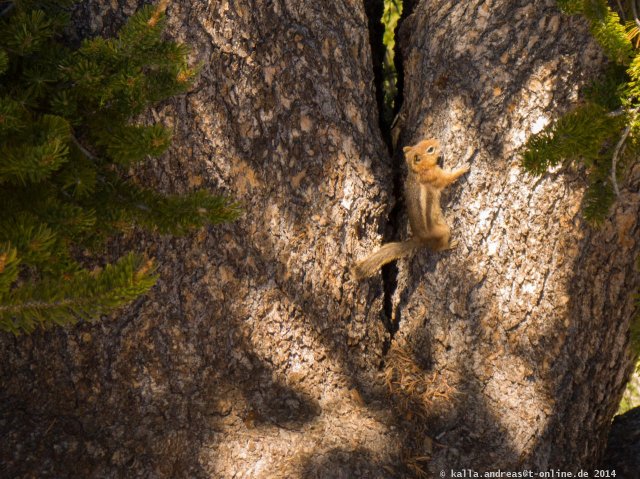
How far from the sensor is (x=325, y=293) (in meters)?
2.54

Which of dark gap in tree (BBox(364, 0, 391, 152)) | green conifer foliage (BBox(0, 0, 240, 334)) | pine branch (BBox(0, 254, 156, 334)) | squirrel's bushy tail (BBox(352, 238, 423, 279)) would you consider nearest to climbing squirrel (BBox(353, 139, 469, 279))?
squirrel's bushy tail (BBox(352, 238, 423, 279))

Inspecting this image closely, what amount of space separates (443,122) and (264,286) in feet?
3.01

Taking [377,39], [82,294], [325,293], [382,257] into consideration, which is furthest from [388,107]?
[82,294]

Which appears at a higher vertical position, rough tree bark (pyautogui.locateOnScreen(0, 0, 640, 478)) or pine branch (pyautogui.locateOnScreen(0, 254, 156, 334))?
pine branch (pyautogui.locateOnScreen(0, 254, 156, 334))

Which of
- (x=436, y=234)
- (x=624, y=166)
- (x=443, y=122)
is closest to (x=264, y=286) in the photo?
(x=436, y=234)

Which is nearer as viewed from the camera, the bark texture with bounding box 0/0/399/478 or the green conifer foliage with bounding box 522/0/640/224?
the green conifer foliage with bounding box 522/0/640/224

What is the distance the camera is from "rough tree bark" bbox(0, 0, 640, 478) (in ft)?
7.70

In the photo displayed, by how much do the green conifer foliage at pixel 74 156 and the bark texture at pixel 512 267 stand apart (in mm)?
1072

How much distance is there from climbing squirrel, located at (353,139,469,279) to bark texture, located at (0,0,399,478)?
115 mm

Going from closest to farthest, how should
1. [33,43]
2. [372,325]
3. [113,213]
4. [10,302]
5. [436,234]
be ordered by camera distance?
[10,302], [33,43], [113,213], [436,234], [372,325]

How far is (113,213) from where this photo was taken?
1.83 metres

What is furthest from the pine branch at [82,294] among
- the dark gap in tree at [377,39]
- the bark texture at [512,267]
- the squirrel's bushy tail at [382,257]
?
the dark gap in tree at [377,39]

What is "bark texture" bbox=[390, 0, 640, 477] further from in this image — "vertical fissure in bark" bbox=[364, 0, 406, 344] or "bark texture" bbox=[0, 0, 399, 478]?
"bark texture" bbox=[0, 0, 399, 478]

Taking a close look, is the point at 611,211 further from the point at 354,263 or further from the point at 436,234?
the point at 354,263
